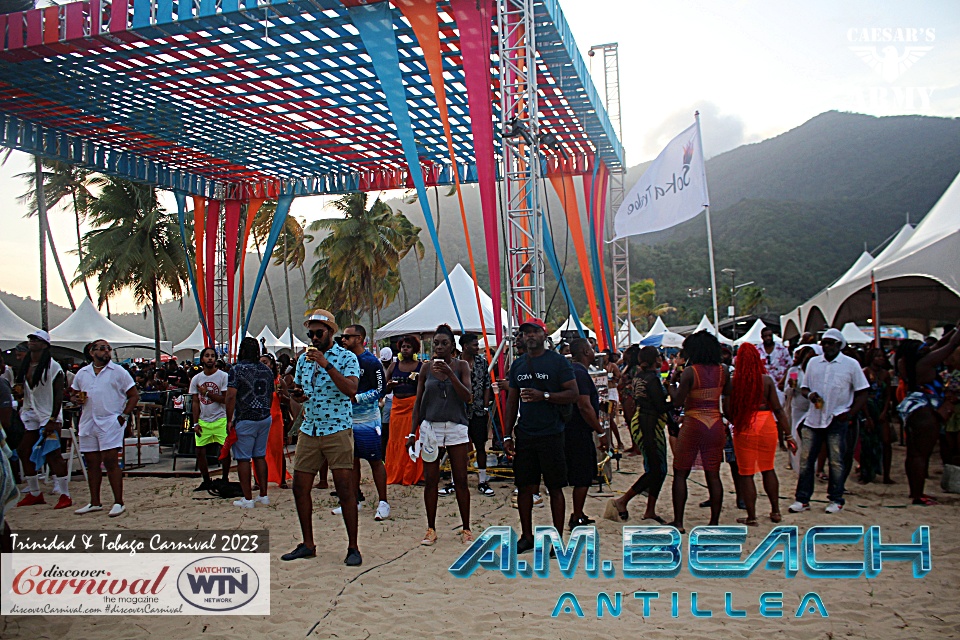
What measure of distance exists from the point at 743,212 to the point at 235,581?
95115mm

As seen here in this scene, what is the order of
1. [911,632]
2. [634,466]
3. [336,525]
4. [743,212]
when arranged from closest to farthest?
1. [911,632]
2. [336,525]
3. [634,466]
4. [743,212]

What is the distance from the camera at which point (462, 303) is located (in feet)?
49.1

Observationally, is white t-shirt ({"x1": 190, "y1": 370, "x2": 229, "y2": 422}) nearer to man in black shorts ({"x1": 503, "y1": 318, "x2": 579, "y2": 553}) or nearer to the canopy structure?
man in black shorts ({"x1": 503, "y1": 318, "x2": 579, "y2": 553})

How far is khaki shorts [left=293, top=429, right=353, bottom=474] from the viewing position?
14.2 ft

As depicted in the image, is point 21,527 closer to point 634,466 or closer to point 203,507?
point 203,507

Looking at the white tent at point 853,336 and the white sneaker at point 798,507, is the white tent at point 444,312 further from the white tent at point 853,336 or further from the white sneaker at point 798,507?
the white tent at point 853,336

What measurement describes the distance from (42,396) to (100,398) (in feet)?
3.75

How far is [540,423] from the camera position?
4504 millimetres

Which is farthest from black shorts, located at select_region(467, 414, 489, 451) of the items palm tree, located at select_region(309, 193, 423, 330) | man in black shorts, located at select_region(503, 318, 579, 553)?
palm tree, located at select_region(309, 193, 423, 330)

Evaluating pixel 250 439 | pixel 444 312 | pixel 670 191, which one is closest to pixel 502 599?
pixel 250 439

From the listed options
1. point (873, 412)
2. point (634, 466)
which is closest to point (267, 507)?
point (634, 466)

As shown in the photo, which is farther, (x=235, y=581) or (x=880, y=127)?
(x=880, y=127)

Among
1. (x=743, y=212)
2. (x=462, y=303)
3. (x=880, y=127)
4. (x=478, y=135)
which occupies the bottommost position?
(x=462, y=303)

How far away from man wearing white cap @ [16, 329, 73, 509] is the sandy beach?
0.95m
